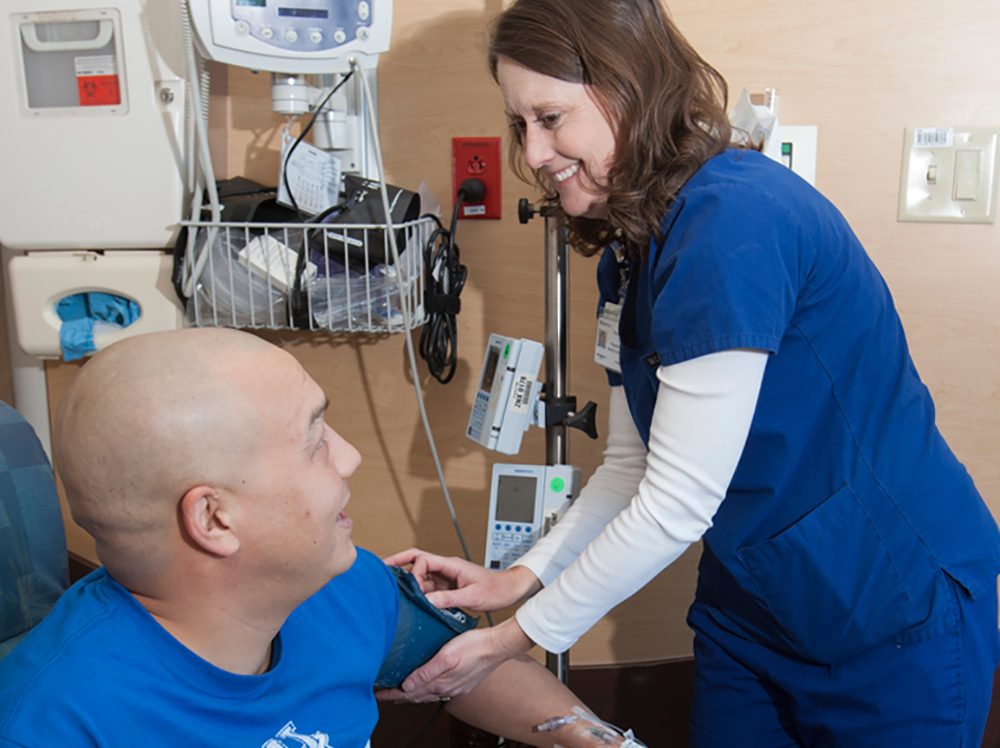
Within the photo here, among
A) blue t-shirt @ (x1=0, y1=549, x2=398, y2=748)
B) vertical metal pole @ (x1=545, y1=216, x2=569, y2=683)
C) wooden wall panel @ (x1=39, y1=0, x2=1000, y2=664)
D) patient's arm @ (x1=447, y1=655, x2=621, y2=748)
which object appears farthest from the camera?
wooden wall panel @ (x1=39, y1=0, x2=1000, y2=664)

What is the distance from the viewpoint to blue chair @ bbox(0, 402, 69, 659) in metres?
0.90

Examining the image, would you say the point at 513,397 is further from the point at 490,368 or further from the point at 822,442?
the point at 822,442

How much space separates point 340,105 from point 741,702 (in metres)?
1.30

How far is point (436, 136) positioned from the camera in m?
1.69

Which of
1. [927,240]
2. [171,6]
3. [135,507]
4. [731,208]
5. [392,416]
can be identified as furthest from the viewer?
[392,416]

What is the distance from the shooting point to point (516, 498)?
1395 mm

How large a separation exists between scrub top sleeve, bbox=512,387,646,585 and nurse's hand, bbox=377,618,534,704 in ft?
0.53

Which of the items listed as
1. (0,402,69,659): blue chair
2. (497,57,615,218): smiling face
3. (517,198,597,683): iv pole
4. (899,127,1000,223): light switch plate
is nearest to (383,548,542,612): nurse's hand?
(517,198,597,683): iv pole

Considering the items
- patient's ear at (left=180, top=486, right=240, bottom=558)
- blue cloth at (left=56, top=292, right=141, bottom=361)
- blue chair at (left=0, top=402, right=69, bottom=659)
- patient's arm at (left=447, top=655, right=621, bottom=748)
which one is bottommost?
patient's arm at (left=447, top=655, right=621, bottom=748)

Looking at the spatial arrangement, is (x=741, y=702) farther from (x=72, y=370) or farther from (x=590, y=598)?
(x=72, y=370)

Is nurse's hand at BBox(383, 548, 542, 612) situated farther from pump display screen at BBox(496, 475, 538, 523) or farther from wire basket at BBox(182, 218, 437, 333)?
wire basket at BBox(182, 218, 437, 333)

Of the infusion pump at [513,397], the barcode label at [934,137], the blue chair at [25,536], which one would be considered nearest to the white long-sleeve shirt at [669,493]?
the infusion pump at [513,397]

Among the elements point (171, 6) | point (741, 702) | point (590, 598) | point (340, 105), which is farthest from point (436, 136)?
point (741, 702)

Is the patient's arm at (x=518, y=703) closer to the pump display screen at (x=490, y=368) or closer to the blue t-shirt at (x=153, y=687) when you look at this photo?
the blue t-shirt at (x=153, y=687)
